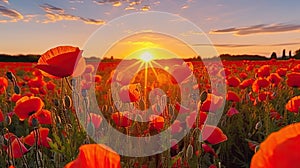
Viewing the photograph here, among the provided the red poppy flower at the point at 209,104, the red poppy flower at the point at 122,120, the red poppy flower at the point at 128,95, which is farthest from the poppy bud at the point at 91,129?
the red poppy flower at the point at 209,104

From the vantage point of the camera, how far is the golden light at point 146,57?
15.0 feet

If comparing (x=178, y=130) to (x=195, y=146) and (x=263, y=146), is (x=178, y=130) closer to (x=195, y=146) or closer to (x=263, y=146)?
(x=195, y=146)

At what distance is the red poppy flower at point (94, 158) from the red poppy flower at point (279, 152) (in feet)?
0.59

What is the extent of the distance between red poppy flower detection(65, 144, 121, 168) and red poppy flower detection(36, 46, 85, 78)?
1.35 meters

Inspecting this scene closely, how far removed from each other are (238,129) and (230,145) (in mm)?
338

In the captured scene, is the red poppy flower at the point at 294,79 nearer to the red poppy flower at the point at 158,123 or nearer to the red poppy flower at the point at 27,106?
the red poppy flower at the point at 158,123

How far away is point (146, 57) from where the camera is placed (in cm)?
461

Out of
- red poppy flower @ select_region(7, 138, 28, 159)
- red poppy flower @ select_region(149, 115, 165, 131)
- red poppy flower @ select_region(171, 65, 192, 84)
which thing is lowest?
red poppy flower @ select_region(7, 138, 28, 159)

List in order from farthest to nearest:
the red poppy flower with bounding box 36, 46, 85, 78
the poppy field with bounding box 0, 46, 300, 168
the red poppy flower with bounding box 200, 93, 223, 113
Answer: the red poppy flower with bounding box 200, 93, 223, 113 < the red poppy flower with bounding box 36, 46, 85, 78 < the poppy field with bounding box 0, 46, 300, 168

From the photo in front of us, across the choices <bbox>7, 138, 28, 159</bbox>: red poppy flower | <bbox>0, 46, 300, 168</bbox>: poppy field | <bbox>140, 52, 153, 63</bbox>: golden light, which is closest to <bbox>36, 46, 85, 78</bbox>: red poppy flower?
<bbox>0, 46, 300, 168</bbox>: poppy field

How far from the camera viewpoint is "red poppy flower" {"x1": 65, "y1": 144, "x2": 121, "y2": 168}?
491 millimetres

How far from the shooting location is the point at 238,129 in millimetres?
3578

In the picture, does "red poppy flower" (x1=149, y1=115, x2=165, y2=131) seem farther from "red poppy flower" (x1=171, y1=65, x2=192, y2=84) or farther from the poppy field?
"red poppy flower" (x1=171, y1=65, x2=192, y2=84)

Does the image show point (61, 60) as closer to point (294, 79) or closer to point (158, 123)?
point (158, 123)
